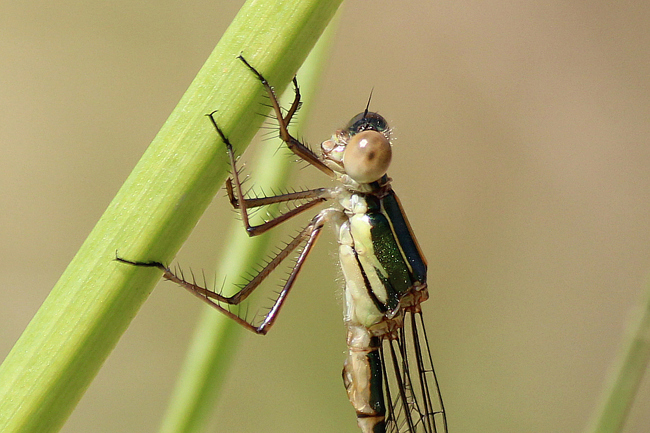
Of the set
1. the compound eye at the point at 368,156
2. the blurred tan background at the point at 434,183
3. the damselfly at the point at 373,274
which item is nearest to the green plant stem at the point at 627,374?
the damselfly at the point at 373,274

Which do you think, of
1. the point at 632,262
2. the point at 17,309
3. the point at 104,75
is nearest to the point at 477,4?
the point at 632,262

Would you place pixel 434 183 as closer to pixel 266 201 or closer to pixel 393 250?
pixel 393 250

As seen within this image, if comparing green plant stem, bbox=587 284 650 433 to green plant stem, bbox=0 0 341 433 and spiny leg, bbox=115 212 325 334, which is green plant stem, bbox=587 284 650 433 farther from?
green plant stem, bbox=0 0 341 433

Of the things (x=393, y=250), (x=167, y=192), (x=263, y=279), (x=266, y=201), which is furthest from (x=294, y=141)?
(x=167, y=192)

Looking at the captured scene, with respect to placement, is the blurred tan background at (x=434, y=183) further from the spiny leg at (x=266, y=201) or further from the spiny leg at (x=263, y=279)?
the spiny leg at (x=266, y=201)

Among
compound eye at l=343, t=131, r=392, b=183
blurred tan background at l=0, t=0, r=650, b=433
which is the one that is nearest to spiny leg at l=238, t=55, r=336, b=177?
compound eye at l=343, t=131, r=392, b=183

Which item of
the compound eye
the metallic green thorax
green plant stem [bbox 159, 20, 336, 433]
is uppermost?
the compound eye
